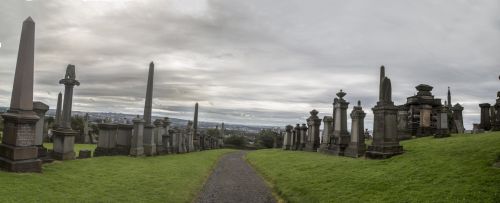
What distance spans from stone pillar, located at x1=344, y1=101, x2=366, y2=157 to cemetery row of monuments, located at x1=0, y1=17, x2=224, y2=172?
12.3 metres

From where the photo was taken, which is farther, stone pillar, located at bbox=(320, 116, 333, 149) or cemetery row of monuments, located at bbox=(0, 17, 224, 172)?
stone pillar, located at bbox=(320, 116, 333, 149)

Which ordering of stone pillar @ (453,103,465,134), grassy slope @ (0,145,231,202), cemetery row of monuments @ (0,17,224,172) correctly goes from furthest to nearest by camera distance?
1. stone pillar @ (453,103,465,134)
2. cemetery row of monuments @ (0,17,224,172)
3. grassy slope @ (0,145,231,202)

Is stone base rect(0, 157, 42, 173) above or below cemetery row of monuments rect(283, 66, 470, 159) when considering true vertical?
below

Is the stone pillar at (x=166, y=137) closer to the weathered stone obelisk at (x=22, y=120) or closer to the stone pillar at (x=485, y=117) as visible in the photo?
the weathered stone obelisk at (x=22, y=120)

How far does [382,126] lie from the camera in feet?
54.0

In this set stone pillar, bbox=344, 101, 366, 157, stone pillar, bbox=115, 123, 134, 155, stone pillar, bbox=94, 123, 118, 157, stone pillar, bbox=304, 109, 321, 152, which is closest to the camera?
stone pillar, bbox=344, 101, 366, 157

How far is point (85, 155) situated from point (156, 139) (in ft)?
24.3

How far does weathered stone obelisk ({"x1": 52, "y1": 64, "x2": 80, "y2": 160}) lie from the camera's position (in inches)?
639

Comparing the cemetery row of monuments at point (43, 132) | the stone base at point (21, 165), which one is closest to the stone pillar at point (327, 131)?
the cemetery row of monuments at point (43, 132)

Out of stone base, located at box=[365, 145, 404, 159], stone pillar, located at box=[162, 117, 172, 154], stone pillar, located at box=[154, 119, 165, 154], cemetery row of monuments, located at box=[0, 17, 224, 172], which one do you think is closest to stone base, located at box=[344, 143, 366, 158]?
stone base, located at box=[365, 145, 404, 159]

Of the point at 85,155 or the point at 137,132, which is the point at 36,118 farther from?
the point at 137,132

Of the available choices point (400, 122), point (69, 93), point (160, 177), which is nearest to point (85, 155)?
point (69, 93)

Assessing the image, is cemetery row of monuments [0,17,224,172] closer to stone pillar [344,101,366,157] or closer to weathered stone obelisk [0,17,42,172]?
weathered stone obelisk [0,17,42,172]

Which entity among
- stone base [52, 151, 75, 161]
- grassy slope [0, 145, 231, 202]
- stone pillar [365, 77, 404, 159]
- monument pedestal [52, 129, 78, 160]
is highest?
stone pillar [365, 77, 404, 159]
